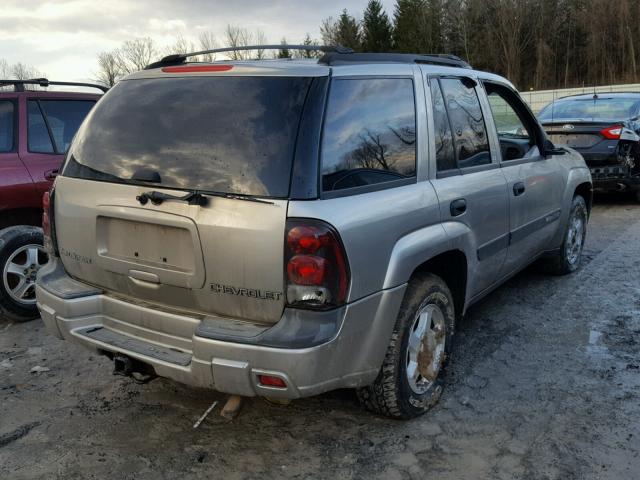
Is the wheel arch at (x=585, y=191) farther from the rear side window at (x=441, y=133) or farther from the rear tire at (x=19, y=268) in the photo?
the rear tire at (x=19, y=268)

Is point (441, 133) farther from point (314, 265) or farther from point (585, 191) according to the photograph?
point (585, 191)

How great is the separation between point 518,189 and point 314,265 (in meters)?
2.29

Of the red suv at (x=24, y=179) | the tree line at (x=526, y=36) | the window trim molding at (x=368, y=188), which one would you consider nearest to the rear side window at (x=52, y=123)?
the red suv at (x=24, y=179)

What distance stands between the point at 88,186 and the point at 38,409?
1403mm

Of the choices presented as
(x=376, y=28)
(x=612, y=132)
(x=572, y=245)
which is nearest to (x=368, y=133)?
(x=572, y=245)

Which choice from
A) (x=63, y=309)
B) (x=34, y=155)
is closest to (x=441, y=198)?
(x=63, y=309)

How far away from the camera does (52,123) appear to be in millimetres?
5430

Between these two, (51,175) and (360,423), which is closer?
(360,423)

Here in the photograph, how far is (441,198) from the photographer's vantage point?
3.24m

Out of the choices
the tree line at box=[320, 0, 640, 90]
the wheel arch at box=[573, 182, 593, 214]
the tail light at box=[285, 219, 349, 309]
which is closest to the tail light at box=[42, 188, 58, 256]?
the tail light at box=[285, 219, 349, 309]

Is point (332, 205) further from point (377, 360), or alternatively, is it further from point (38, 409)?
point (38, 409)

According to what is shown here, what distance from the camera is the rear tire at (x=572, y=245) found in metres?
5.46

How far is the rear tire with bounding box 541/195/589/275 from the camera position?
5.46 metres

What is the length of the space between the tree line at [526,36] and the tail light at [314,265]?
47.5m
